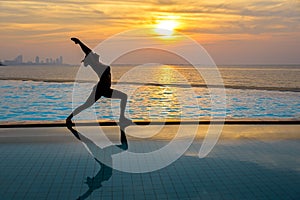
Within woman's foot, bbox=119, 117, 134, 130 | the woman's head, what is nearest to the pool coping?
woman's foot, bbox=119, 117, 134, 130

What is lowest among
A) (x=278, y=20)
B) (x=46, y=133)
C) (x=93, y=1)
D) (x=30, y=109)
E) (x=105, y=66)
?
(x=30, y=109)

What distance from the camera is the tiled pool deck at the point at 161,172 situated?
13.8 ft

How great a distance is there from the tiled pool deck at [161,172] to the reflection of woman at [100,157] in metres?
0.07

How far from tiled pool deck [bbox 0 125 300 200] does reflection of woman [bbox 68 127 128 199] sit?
2.7 inches

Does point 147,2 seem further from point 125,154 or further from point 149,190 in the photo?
point 149,190

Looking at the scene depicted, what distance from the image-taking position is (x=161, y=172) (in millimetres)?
→ 4934

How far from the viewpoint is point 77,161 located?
5.31 meters

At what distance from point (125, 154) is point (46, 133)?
7.56ft

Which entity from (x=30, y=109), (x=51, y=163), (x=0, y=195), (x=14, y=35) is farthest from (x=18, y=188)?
(x=14, y=35)

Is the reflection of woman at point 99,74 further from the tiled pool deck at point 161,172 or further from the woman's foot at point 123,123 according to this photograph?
the tiled pool deck at point 161,172

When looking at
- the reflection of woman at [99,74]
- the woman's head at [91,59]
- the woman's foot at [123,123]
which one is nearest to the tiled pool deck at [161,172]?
the woman's foot at [123,123]

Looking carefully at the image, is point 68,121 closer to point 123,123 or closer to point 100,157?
point 123,123

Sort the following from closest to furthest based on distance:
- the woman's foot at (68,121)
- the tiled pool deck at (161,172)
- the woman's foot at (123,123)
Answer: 1. the tiled pool deck at (161,172)
2. the woman's foot at (123,123)
3. the woman's foot at (68,121)

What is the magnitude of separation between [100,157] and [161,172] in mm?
1278
